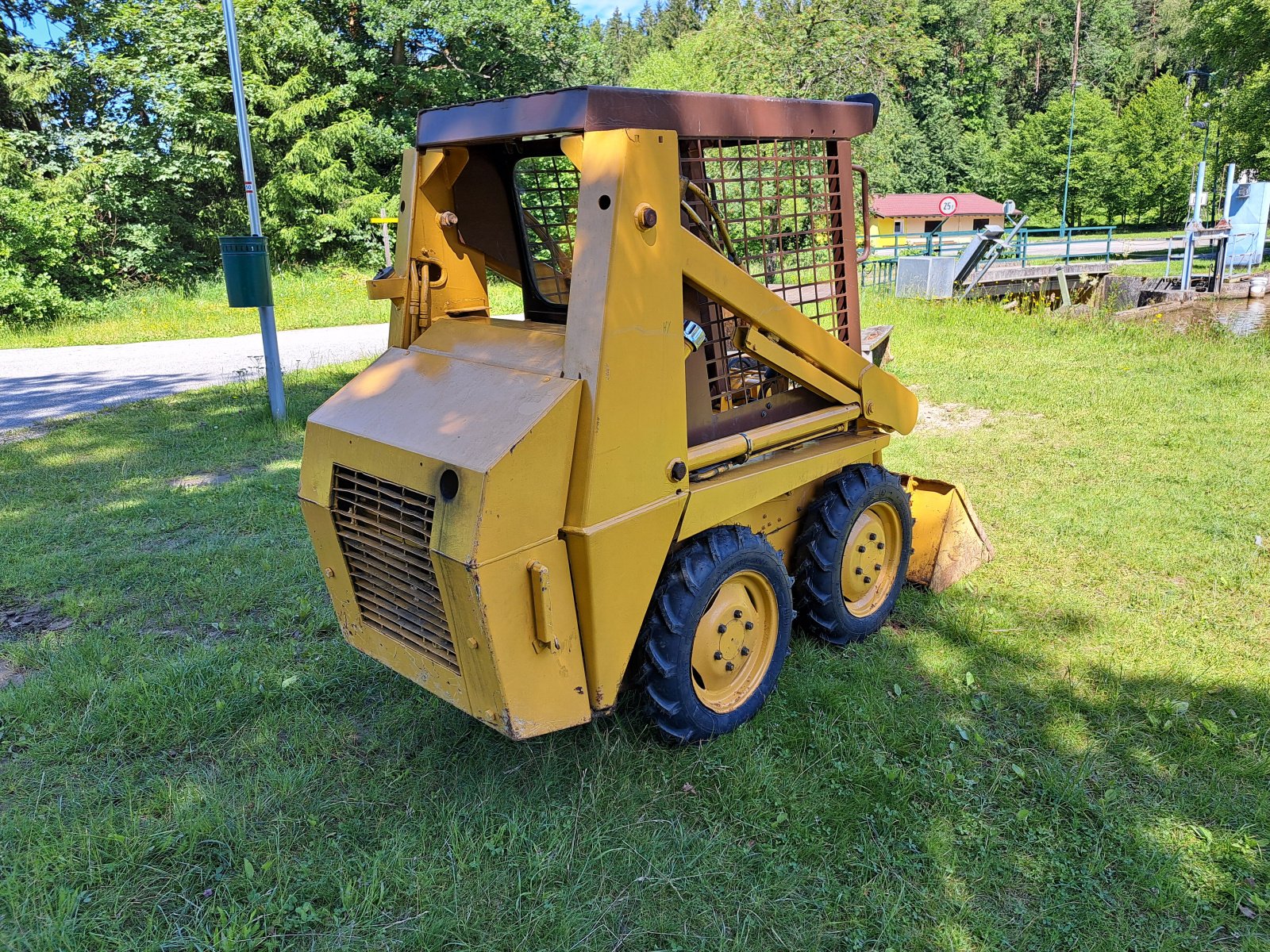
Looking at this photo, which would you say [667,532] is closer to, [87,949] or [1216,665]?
[87,949]

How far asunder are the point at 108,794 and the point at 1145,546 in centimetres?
524

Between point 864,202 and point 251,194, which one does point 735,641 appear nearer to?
point 864,202

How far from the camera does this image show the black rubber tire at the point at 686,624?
3.08 m

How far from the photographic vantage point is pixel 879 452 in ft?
14.1

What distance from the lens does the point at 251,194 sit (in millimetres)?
7922

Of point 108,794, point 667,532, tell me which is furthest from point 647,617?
point 108,794

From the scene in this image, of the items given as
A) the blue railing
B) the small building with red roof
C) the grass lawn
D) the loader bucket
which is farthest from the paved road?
the small building with red roof

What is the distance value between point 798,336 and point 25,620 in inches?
161

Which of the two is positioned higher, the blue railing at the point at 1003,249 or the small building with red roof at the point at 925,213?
the small building with red roof at the point at 925,213

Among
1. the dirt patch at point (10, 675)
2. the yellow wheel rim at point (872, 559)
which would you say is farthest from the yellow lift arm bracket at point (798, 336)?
the dirt patch at point (10, 675)

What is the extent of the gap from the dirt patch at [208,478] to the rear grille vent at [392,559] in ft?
13.6

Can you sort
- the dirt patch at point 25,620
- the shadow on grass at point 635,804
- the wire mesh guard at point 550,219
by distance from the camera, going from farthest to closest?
1. the dirt patch at point 25,620
2. the wire mesh guard at point 550,219
3. the shadow on grass at point 635,804

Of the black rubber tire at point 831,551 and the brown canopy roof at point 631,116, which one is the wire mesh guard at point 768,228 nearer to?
the brown canopy roof at point 631,116

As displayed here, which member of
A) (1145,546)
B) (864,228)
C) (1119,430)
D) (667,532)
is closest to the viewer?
(667,532)
